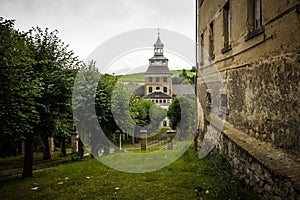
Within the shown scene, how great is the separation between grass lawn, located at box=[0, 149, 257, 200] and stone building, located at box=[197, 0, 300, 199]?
48 centimetres

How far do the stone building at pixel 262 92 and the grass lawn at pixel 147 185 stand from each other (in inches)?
18.9

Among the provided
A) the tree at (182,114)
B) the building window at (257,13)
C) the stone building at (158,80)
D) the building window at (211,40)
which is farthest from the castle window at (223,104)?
the stone building at (158,80)

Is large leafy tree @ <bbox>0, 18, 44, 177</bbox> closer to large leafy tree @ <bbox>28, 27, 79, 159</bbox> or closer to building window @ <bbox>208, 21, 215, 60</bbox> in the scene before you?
large leafy tree @ <bbox>28, 27, 79, 159</bbox>

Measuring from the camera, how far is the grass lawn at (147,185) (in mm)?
5762

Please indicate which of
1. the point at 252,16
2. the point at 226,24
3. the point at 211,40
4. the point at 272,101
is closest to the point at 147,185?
the point at 272,101

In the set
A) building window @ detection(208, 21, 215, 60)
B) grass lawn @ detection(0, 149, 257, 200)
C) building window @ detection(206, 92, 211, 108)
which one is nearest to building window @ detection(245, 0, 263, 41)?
grass lawn @ detection(0, 149, 257, 200)

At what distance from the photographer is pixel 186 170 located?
8492mm

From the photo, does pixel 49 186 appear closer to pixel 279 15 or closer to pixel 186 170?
pixel 186 170

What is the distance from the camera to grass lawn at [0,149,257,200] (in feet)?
18.9

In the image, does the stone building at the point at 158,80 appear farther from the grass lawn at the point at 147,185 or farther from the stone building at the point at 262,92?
the stone building at the point at 262,92

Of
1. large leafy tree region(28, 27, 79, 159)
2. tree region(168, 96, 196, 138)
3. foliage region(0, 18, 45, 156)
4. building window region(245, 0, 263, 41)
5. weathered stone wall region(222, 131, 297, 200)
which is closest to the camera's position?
weathered stone wall region(222, 131, 297, 200)

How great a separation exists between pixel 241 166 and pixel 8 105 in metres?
6.51

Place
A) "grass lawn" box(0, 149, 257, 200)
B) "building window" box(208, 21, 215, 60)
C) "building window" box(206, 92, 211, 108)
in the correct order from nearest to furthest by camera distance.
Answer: "grass lawn" box(0, 149, 257, 200) → "building window" box(208, 21, 215, 60) → "building window" box(206, 92, 211, 108)

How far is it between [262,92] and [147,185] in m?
3.75
